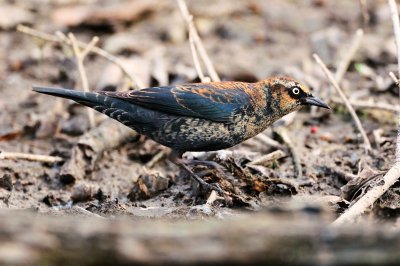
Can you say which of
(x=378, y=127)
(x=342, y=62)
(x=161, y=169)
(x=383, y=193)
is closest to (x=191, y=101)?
(x=161, y=169)

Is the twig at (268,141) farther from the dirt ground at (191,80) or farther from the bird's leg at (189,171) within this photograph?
the bird's leg at (189,171)

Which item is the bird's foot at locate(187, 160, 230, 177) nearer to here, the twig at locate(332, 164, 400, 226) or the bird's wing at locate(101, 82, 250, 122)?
the bird's wing at locate(101, 82, 250, 122)

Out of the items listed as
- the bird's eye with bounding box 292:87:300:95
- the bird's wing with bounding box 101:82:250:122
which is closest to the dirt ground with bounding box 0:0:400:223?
the bird's wing with bounding box 101:82:250:122

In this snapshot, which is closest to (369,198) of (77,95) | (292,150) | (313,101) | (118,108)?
(313,101)

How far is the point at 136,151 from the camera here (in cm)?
691

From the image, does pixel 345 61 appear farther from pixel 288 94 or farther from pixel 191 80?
pixel 288 94

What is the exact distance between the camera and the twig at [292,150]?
249 inches

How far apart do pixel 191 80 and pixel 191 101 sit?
93.9 inches

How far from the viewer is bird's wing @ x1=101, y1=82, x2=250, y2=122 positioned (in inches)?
226

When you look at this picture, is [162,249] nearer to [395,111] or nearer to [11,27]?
[395,111]

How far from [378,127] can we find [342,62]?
1.25m

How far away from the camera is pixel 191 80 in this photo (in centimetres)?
815

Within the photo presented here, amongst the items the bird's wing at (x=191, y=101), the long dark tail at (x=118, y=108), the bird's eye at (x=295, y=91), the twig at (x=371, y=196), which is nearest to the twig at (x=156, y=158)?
the long dark tail at (x=118, y=108)

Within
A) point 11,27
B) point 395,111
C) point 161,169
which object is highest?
point 11,27
